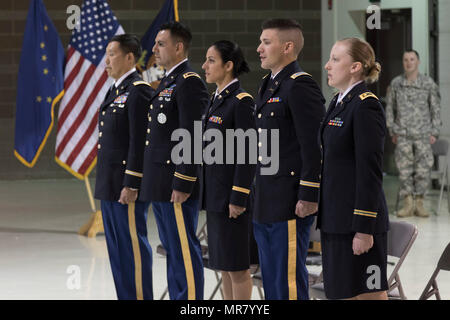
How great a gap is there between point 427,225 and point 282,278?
16.0 feet

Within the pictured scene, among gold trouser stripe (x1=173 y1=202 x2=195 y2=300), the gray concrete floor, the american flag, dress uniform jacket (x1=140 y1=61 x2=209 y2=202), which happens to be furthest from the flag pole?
gold trouser stripe (x1=173 y1=202 x2=195 y2=300)

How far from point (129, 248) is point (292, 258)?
1.15m

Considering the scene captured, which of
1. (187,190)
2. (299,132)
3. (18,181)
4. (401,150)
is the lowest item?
(18,181)

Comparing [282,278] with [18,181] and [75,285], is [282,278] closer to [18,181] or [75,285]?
[75,285]

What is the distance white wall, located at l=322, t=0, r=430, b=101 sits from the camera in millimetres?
10641

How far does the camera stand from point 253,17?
12820 millimetres

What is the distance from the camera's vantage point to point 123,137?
4.54 m

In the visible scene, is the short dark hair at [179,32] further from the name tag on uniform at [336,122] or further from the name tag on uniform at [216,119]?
the name tag on uniform at [336,122]

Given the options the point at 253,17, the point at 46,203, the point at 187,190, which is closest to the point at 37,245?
the point at 46,203

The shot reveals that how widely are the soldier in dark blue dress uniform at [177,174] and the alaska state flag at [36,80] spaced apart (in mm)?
3744

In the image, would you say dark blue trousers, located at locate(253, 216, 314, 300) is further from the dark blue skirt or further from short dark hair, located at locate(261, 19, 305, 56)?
short dark hair, located at locate(261, 19, 305, 56)

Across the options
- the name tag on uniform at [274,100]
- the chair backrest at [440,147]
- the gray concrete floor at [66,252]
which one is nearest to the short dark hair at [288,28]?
the name tag on uniform at [274,100]

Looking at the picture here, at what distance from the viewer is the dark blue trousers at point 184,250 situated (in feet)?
14.0

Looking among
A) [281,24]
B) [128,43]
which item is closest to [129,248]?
[128,43]
